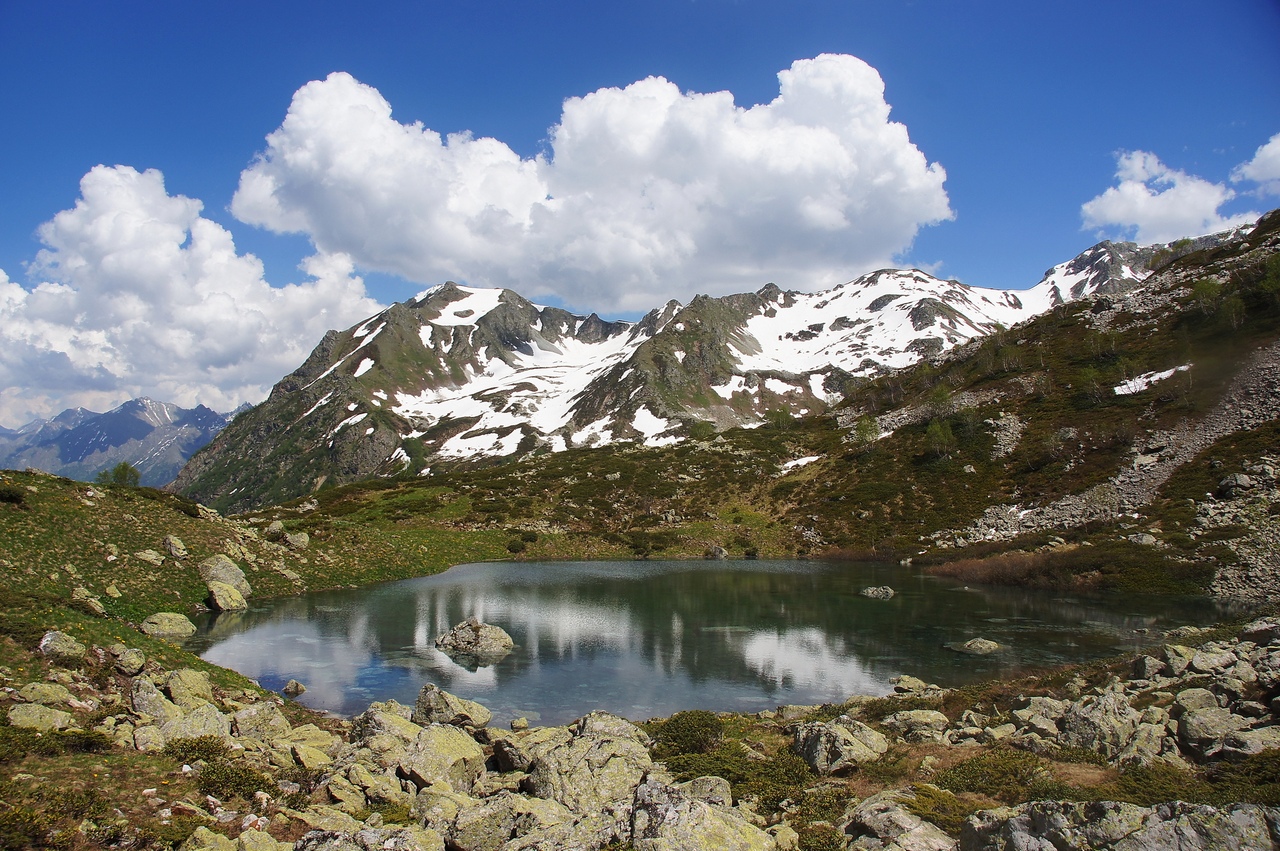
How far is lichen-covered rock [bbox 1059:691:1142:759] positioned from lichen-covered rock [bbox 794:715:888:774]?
534cm

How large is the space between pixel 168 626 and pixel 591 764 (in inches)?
1246

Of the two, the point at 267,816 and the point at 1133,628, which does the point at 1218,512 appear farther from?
the point at 267,816

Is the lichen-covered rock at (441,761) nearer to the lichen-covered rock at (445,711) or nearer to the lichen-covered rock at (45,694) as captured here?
the lichen-covered rock at (445,711)

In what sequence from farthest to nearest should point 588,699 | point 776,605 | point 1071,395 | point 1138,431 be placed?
point 1071,395, point 1138,431, point 776,605, point 588,699

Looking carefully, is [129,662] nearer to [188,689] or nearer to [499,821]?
[188,689]

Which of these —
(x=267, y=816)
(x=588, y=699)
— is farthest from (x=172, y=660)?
(x=588, y=699)

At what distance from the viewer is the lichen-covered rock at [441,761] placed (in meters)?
17.1

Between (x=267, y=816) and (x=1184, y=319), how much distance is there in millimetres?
130446

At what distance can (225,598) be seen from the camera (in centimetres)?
4344

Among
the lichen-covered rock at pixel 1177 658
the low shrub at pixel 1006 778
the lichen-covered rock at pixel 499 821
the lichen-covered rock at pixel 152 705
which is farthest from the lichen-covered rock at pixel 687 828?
the lichen-covered rock at pixel 1177 658

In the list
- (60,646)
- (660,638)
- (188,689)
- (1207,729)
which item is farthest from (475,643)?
(1207,729)

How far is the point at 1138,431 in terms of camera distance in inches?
3068

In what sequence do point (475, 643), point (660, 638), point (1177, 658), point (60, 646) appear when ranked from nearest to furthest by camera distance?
point (60, 646), point (1177, 658), point (475, 643), point (660, 638)

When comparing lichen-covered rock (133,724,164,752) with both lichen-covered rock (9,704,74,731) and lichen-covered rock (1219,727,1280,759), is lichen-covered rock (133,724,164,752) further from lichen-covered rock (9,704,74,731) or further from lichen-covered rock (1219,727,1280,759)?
lichen-covered rock (1219,727,1280,759)
